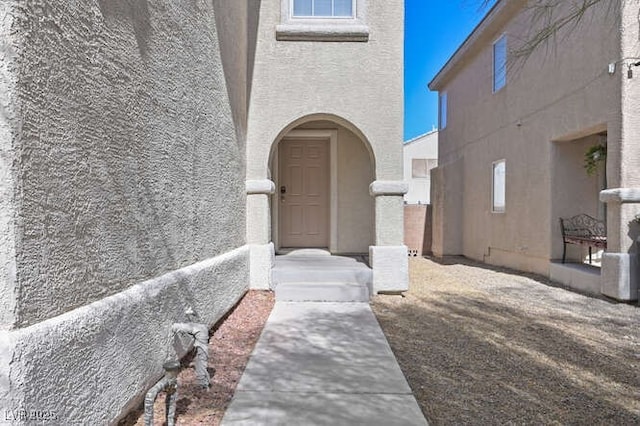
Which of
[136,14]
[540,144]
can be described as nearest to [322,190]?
[540,144]

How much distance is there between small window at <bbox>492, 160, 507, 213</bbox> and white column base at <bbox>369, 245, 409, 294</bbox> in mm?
4820

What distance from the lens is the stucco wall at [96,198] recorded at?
1677 mm

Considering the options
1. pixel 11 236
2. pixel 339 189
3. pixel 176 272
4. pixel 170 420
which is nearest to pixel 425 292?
pixel 339 189

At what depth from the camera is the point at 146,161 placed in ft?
9.37

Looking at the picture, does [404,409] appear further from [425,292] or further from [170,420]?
[425,292]

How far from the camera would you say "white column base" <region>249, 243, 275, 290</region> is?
6031 millimetres

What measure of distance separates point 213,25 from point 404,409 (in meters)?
4.46

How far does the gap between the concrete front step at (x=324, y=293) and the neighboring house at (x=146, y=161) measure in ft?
1.39

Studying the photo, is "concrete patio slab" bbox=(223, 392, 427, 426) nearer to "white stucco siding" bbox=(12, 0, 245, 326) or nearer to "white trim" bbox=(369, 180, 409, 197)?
"white stucco siding" bbox=(12, 0, 245, 326)

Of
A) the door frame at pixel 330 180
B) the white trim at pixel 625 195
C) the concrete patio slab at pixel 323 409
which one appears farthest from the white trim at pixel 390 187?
the concrete patio slab at pixel 323 409

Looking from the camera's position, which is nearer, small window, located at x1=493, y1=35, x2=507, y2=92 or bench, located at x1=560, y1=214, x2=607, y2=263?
bench, located at x1=560, y1=214, x2=607, y2=263

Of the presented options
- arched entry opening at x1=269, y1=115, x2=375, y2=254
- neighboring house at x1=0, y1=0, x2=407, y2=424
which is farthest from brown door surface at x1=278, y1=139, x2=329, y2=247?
neighboring house at x1=0, y1=0, x2=407, y2=424

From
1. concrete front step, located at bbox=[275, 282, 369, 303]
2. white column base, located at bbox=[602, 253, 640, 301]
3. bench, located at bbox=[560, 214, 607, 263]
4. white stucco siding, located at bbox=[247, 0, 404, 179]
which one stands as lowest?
concrete front step, located at bbox=[275, 282, 369, 303]

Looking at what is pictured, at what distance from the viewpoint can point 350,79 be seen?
608 cm
